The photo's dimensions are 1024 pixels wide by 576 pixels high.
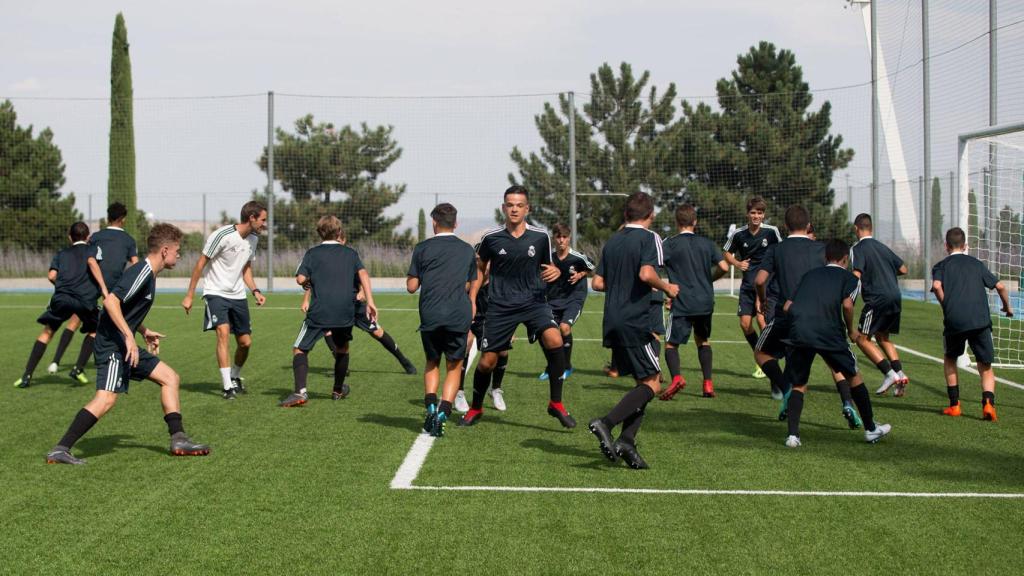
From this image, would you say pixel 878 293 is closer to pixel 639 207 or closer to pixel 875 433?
pixel 875 433

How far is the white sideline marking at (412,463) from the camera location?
20.6 feet

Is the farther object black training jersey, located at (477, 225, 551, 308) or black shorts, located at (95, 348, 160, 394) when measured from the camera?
black training jersey, located at (477, 225, 551, 308)

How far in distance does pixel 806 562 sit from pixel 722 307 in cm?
2012

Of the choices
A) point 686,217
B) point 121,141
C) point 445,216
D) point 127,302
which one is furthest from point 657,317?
point 121,141

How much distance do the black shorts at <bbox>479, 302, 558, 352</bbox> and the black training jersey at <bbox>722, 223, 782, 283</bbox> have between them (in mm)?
3029

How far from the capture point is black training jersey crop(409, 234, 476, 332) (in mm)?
7840

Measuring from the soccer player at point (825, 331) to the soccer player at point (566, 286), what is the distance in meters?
2.86

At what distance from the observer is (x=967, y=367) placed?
12.8m

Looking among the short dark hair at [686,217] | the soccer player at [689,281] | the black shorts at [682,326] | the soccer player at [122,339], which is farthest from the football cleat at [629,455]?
the short dark hair at [686,217]

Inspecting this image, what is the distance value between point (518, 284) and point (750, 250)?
10.9ft

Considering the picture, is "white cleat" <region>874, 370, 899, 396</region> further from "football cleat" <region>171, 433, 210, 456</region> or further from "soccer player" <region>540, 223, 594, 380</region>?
"football cleat" <region>171, 433, 210, 456</region>

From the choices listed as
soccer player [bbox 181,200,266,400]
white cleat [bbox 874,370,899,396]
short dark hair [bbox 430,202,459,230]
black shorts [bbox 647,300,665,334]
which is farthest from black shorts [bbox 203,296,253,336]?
white cleat [bbox 874,370,899,396]

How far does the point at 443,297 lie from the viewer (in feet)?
25.8

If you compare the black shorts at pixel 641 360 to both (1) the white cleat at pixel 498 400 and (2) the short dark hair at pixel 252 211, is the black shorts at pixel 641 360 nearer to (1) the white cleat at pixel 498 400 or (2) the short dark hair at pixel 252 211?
(1) the white cleat at pixel 498 400
